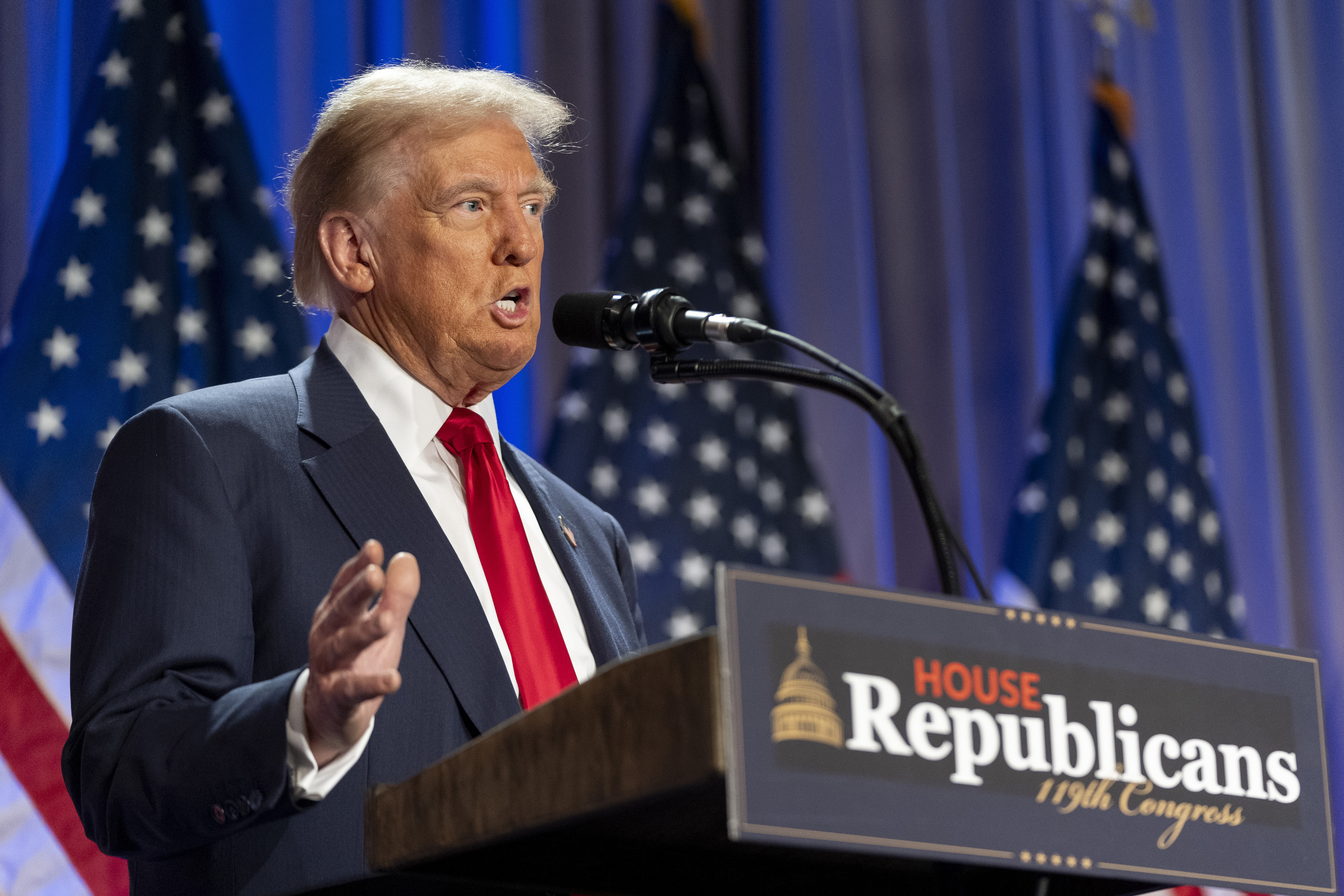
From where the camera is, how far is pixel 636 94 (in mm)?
3566

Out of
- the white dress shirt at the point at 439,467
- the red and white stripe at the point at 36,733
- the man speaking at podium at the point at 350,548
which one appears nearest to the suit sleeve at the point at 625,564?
the man speaking at podium at the point at 350,548

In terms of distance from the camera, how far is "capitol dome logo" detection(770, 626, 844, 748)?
2.67ft

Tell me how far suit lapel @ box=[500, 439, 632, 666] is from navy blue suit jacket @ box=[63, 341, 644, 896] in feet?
0.84

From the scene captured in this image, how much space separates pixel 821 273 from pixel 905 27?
0.82 m

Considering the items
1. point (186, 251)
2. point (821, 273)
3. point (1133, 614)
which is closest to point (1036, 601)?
point (1133, 614)

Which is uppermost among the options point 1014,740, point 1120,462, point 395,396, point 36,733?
point 395,396

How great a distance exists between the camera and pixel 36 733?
244 centimetres

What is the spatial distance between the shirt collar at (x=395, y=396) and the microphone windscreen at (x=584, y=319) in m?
0.21

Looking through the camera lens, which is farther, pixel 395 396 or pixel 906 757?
pixel 395 396

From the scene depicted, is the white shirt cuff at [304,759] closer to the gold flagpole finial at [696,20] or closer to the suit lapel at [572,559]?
the suit lapel at [572,559]

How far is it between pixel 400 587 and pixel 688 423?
2.49 m

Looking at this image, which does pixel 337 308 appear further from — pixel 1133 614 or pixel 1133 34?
pixel 1133 34

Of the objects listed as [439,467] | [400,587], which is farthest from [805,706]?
[439,467]

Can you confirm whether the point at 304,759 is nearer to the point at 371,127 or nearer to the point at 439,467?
the point at 439,467
